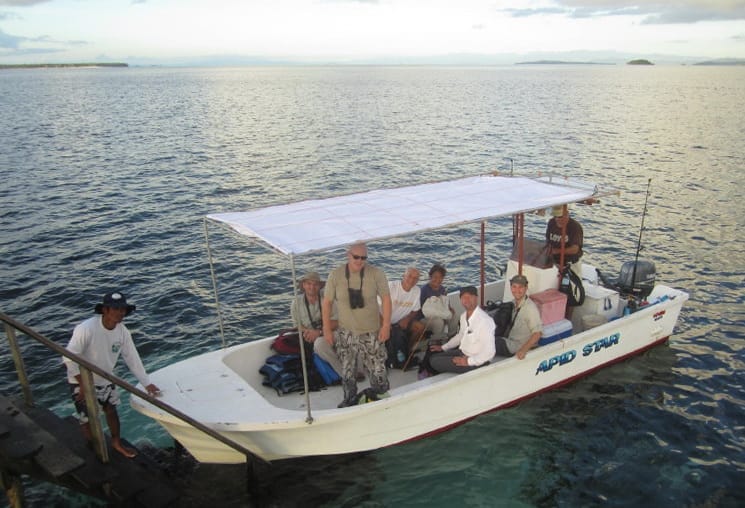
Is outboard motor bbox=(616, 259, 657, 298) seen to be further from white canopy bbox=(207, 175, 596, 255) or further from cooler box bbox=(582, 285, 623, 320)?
white canopy bbox=(207, 175, 596, 255)

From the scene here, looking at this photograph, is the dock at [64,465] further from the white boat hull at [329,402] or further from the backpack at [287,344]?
the backpack at [287,344]

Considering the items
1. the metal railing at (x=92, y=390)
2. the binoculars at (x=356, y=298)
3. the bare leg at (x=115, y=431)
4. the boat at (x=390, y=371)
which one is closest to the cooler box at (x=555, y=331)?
the boat at (x=390, y=371)

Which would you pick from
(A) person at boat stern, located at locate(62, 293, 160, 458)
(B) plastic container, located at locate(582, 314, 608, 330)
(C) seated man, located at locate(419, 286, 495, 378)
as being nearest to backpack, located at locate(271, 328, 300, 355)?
(C) seated man, located at locate(419, 286, 495, 378)

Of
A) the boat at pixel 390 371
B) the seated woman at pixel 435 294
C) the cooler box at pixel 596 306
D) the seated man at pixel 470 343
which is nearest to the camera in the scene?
the boat at pixel 390 371

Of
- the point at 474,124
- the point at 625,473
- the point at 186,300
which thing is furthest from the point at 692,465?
the point at 474,124

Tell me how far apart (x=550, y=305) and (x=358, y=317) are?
3562mm

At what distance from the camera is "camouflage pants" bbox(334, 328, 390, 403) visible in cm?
757

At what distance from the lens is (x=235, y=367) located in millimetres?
8531

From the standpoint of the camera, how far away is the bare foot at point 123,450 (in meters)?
6.90

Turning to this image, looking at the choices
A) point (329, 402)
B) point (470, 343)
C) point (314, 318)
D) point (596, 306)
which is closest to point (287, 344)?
point (314, 318)

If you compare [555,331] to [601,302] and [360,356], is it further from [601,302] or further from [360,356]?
[360,356]

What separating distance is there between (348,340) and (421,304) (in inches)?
78.7

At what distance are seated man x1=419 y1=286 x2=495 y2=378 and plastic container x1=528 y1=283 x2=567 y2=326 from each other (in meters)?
1.62

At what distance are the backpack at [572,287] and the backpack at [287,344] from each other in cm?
462
